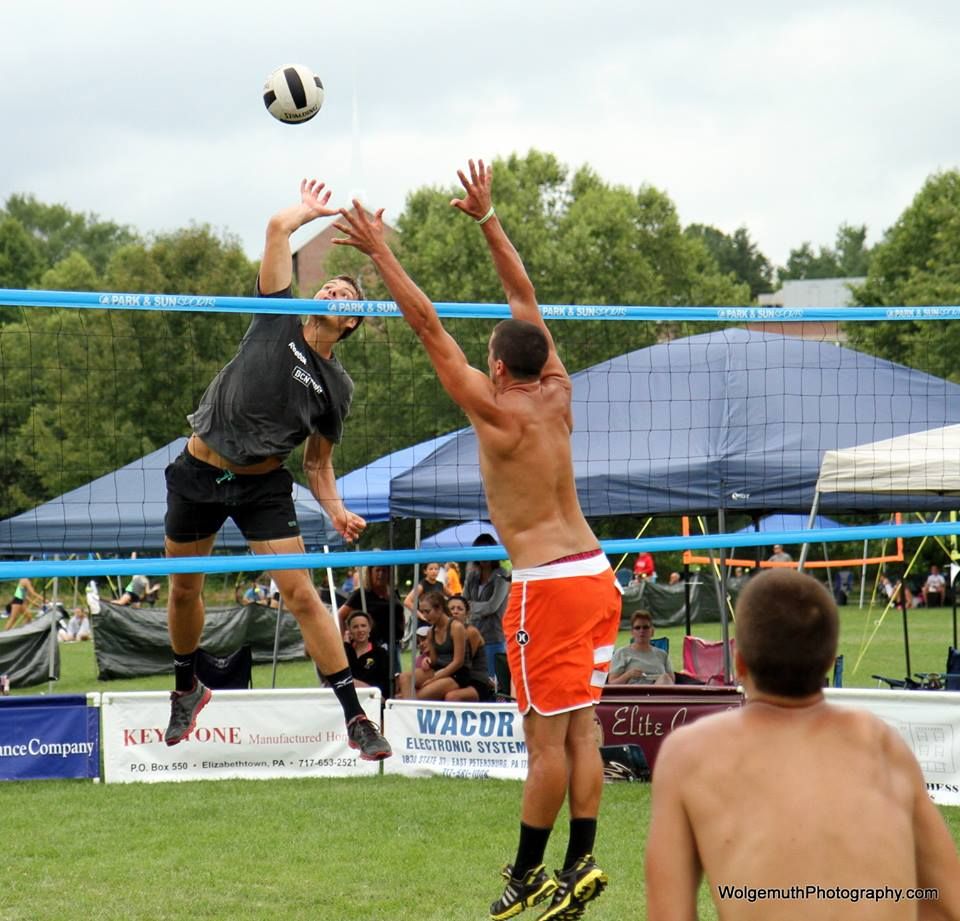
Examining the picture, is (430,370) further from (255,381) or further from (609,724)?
(255,381)

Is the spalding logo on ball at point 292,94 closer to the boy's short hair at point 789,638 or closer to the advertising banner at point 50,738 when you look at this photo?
the boy's short hair at point 789,638

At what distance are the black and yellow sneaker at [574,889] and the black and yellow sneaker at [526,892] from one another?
5 cm

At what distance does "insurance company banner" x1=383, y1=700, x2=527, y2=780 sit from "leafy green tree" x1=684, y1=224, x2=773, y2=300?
94.6 metres

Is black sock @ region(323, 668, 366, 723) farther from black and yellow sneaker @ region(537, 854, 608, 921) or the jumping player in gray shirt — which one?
black and yellow sneaker @ region(537, 854, 608, 921)

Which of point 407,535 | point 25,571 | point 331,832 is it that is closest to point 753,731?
point 25,571

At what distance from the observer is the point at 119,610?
2239 cm

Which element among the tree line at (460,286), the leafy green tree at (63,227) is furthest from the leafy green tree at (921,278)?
the leafy green tree at (63,227)

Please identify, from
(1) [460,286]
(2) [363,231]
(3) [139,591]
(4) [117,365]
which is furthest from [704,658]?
(1) [460,286]

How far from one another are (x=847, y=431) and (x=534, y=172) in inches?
1401

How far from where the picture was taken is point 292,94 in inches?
265

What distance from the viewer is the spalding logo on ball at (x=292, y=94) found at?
6.73 meters

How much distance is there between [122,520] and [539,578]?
11088mm

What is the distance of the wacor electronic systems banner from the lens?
11766mm

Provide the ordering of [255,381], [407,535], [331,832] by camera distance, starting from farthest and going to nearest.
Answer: [407,535], [331,832], [255,381]
